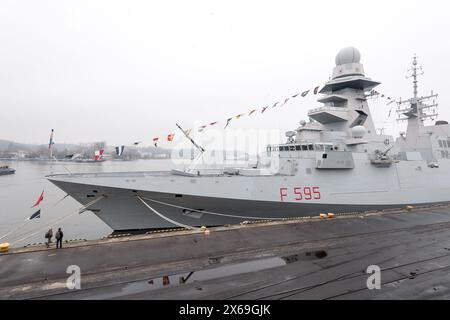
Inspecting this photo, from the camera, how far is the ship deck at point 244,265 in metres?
5.05

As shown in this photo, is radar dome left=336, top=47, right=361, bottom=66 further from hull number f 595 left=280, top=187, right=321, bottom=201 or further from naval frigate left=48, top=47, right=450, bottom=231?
hull number f 595 left=280, top=187, right=321, bottom=201

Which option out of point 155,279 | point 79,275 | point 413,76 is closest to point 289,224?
point 155,279

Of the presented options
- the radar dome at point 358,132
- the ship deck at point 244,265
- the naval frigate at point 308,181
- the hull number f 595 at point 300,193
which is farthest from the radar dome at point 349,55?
the ship deck at point 244,265

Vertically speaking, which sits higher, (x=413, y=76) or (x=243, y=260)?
(x=413, y=76)

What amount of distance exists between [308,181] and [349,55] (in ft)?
31.5

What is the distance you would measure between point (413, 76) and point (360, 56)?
17.9ft

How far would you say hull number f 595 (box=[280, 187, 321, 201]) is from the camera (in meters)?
12.0

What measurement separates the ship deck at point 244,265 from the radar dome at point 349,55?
11484 mm

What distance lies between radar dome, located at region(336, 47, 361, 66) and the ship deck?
37.7 ft
